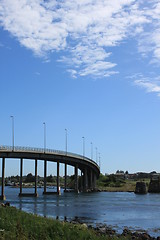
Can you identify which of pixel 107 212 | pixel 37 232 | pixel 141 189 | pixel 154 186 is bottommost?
pixel 107 212

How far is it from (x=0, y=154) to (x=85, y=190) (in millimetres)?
77403

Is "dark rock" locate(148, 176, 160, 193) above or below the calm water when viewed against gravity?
above

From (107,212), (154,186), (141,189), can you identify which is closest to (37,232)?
(107,212)

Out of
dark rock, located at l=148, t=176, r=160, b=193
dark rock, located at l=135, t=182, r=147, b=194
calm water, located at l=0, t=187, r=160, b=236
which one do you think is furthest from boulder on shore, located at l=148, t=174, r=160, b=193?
calm water, located at l=0, t=187, r=160, b=236

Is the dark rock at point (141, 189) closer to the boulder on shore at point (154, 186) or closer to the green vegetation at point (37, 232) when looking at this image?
the boulder on shore at point (154, 186)

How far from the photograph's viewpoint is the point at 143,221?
52062mm

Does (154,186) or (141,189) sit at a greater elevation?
(154,186)

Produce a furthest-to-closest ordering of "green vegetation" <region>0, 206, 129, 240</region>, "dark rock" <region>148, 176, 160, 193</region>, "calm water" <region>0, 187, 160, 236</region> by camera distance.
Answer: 1. "dark rock" <region>148, 176, 160, 193</region>
2. "calm water" <region>0, 187, 160, 236</region>
3. "green vegetation" <region>0, 206, 129, 240</region>

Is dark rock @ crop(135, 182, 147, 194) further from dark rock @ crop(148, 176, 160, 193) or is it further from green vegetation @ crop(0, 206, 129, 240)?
green vegetation @ crop(0, 206, 129, 240)

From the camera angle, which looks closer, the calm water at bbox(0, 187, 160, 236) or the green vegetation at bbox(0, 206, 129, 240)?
the green vegetation at bbox(0, 206, 129, 240)

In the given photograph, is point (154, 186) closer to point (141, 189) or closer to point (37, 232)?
point (141, 189)

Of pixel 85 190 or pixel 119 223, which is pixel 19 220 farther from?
pixel 85 190

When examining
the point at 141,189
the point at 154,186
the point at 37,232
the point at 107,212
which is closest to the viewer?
the point at 37,232

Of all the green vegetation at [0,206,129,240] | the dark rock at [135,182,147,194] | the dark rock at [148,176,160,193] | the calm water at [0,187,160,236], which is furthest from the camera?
the dark rock at [148,176,160,193]
